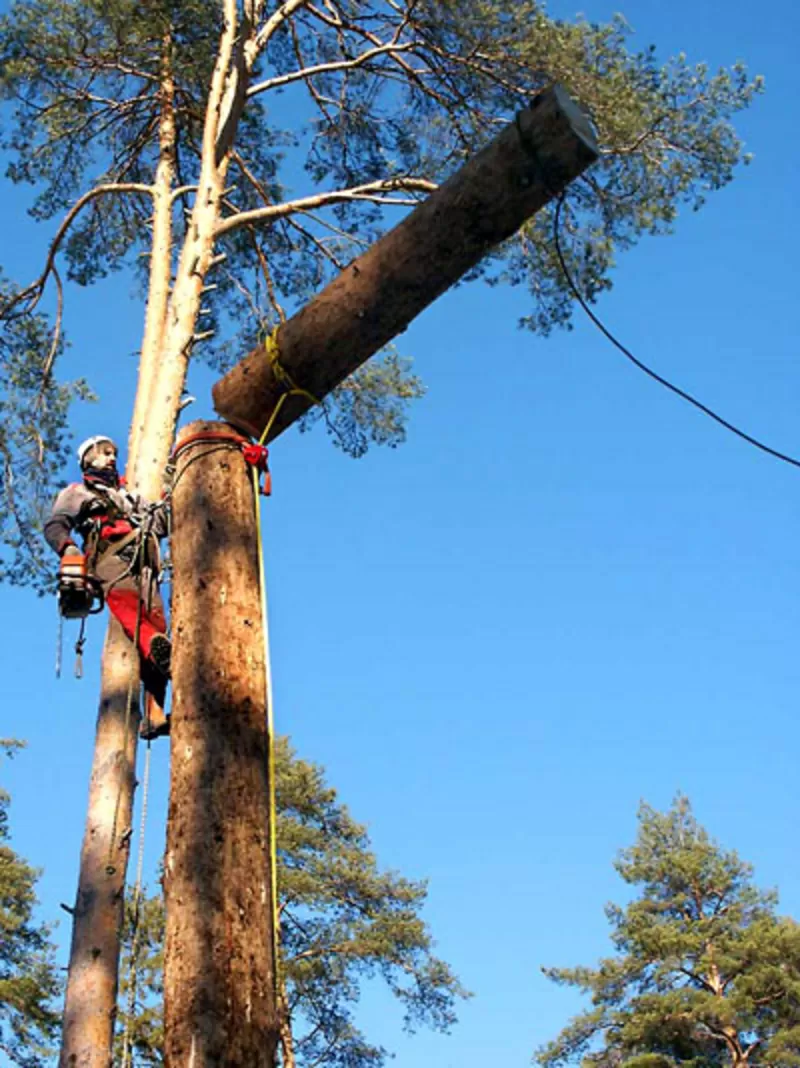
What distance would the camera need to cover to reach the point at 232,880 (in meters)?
2.68

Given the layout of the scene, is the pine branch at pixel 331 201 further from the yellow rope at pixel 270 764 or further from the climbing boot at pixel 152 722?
the yellow rope at pixel 270 764

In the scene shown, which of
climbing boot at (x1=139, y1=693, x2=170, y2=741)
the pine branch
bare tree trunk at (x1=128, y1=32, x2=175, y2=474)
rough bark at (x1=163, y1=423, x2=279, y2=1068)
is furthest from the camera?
the pine branch

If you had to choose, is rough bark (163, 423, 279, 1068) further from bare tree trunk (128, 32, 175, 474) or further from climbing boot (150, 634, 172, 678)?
bare tree trunk (128, 32, 175, 474)

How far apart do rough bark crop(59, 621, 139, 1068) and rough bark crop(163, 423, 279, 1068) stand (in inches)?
74.6

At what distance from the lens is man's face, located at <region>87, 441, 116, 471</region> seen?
19.3ft

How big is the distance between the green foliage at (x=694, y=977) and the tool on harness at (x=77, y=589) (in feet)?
52.2

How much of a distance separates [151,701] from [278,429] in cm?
205

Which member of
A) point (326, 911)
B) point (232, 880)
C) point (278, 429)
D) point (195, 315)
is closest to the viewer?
point (232, 880)

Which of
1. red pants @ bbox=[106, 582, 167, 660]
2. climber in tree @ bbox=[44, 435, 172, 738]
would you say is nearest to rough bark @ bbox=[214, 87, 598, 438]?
climber in tree @ bbox=[44, 435, 172, 738]

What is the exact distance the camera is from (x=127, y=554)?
17.8ft

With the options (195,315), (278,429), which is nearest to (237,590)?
(278,429)

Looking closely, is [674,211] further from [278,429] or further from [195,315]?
[278,429]

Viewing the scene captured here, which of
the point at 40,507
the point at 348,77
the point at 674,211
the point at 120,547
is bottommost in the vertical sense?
the point at 120,547

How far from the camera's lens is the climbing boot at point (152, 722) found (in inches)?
205
